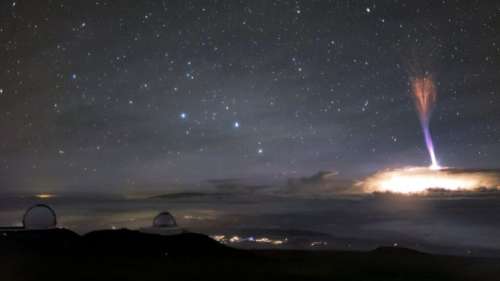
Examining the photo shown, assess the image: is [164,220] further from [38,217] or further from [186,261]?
[186,261]

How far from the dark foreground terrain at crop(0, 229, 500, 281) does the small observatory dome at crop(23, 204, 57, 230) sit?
12.9ft

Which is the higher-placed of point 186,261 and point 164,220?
point 164,220

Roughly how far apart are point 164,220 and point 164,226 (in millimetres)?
827

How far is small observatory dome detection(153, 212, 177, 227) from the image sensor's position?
37281mm

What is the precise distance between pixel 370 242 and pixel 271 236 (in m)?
16.5

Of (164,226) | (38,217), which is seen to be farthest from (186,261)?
(38,217)

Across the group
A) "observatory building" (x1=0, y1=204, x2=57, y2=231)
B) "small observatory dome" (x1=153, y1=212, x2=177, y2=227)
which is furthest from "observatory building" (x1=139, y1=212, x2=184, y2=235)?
"observatory building" (x1=0, y1=204, x2=57, y2=231)

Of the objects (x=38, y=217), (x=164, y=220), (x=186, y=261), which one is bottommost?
(x=186, y=261)

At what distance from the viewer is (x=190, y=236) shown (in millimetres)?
33531

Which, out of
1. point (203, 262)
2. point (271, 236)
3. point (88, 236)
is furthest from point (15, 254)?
point (271, 236)

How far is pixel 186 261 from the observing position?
2705 cm

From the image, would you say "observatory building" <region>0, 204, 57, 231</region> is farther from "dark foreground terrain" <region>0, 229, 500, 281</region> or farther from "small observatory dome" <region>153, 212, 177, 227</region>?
"small observatory dome" <region>153, 212, 177, 227</region>

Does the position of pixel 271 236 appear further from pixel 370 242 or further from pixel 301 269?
pixel 301 269

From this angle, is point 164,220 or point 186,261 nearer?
point 186,261
